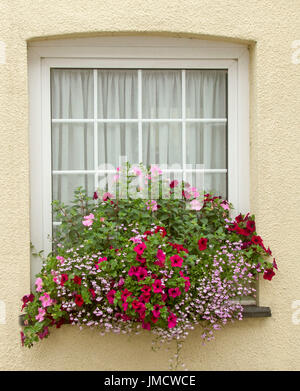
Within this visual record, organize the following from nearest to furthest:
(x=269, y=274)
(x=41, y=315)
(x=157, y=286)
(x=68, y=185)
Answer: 1. (x=157, y=286)
2. (x=41, y=315)
3. (x=269, y=274)
4. (x=68, y=185)

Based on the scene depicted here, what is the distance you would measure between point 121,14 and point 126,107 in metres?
0.70

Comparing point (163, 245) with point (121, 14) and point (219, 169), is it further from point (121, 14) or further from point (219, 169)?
point (121, 14)

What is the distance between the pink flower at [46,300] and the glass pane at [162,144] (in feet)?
4.23

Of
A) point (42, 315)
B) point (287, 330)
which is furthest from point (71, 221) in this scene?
point (287, 330)

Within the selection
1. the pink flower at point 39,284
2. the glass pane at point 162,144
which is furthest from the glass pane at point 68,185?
the pink flower at point 39,284

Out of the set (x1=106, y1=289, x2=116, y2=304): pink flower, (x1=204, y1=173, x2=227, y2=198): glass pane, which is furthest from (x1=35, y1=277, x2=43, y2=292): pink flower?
(x1=204, y1=173, x2=227, y2=198): glass pane

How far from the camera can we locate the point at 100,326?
3.05 meters

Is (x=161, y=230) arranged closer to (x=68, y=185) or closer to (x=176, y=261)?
(x=176, y=261)

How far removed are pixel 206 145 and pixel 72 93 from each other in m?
1.17

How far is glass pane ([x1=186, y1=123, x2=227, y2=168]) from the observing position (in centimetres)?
348

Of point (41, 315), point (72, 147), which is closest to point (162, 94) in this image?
point (72, 147)

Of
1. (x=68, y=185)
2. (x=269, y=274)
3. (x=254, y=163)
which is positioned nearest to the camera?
(x=269, y=274)

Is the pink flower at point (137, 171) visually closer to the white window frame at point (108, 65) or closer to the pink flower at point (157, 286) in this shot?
the white window frame at point (108, 65)

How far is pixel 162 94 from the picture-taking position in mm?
3461
